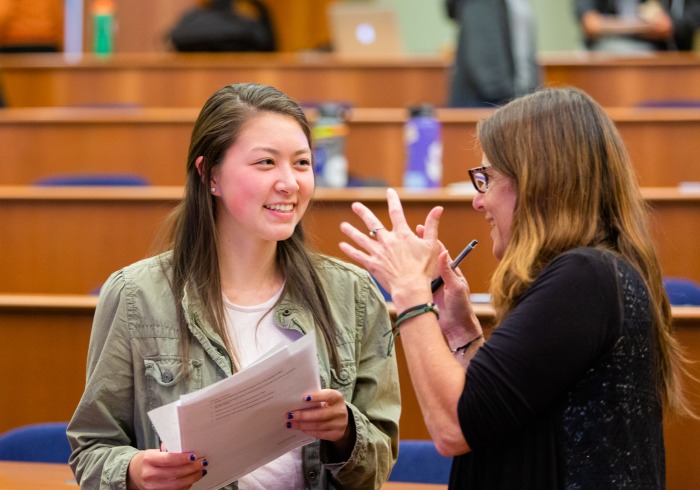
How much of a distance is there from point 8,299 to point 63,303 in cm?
19

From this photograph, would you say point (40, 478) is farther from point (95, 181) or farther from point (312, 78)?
point (312, 78)

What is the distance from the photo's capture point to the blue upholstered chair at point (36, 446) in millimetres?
2197

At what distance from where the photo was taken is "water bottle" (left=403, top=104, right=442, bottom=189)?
381 cm

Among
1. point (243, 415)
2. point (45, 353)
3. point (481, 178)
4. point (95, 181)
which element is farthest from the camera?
point (95, 181)

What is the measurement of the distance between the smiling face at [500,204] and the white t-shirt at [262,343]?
0.42m

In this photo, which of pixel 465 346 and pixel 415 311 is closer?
pixel 415 311

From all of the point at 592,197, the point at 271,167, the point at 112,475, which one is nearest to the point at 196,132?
the point at 271,167

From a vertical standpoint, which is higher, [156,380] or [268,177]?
[268,177]

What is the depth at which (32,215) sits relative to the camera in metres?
3.66

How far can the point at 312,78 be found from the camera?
19.3 feet

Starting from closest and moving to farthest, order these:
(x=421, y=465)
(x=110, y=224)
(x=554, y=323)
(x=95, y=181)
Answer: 1. (x=554, y=323)
2. (x=421, y=465)
3. (x=110, y=224)
4. (x=95, y=181)

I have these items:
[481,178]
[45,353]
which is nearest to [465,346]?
[481,178]

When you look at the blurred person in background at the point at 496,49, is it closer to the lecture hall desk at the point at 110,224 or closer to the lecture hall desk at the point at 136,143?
the lecture hall desk at the point at 136,143

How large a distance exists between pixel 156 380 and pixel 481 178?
665 mm
